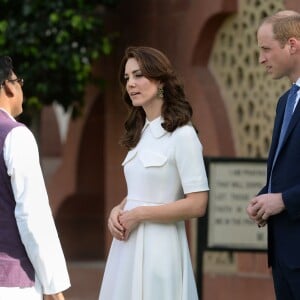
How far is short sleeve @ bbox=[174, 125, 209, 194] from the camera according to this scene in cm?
510

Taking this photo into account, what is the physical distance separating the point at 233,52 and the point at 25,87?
1.86 metres

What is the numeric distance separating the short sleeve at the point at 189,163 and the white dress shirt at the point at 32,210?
2.52 ft

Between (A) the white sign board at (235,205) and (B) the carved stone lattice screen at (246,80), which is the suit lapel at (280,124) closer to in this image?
(A) the white sign board at (235,205)

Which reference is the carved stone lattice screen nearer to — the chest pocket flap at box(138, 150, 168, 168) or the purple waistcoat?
the chest pocket flap at box(138, 150, 168, 168)

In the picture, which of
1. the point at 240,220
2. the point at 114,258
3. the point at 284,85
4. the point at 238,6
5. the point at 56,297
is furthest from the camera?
the point at 238,6

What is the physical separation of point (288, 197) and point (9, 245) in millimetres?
1177

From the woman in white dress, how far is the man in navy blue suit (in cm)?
43

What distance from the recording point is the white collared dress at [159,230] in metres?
5.13

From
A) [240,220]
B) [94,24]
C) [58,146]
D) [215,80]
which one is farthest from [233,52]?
[58,146]

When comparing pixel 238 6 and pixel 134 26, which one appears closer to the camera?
pixel 238 6

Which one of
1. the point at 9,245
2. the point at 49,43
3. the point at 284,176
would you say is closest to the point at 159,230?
the point at 284,176

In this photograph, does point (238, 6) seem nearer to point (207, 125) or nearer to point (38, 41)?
point (207, 125)

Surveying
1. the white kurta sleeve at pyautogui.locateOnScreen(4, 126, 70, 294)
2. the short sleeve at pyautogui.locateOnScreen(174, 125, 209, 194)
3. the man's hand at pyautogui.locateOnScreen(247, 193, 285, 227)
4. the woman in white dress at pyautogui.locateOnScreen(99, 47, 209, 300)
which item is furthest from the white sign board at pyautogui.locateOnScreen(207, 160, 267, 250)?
the white kurta sleeve at pyautogui.locateOnScreen(4, 126, 70, 294)

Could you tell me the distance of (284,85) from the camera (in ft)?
28.8
